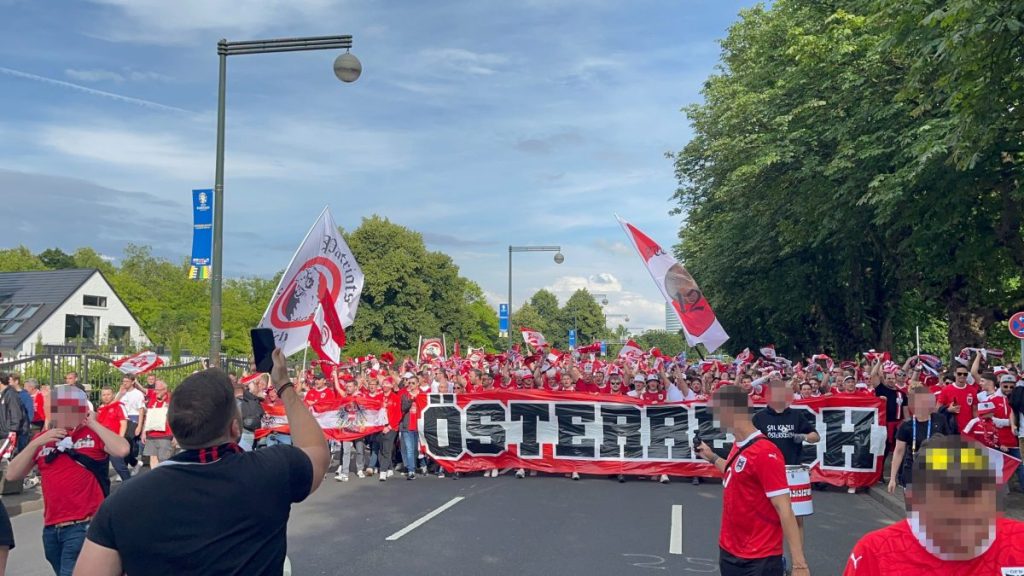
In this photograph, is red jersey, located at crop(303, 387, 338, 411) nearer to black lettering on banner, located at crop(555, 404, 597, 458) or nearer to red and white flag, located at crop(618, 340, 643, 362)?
black lettering on banner, located at crop(555, 404, 597, 458)

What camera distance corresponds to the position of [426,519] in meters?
10.8

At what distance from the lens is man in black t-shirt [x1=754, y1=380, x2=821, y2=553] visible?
686 cm

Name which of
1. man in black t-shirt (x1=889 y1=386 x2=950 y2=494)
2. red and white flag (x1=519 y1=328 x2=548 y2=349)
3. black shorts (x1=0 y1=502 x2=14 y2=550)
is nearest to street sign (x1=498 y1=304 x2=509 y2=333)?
red and white flag (x1=519 y1=328 x2=548 y2=349)

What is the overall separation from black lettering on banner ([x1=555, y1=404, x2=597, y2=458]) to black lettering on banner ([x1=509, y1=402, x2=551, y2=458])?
0.25 meters

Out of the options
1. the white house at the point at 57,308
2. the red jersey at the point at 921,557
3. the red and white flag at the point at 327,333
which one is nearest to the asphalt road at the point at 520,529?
the red and white flag at the point at 327,333

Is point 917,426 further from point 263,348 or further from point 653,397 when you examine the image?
point 263,348

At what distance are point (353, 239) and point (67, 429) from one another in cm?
5946

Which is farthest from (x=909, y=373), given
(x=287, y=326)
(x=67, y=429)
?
(x=67, y=429)

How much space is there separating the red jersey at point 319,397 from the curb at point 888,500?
906 cm

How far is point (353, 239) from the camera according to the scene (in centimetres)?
6388

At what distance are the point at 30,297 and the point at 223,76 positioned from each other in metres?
53.6

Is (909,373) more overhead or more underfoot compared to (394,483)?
more overhead

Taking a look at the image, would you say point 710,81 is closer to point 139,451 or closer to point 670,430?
point 670,430

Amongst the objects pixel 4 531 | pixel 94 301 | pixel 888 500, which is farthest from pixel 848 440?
pixel 94 301
